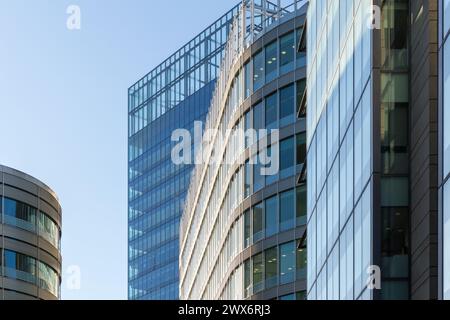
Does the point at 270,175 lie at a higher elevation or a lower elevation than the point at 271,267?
higher

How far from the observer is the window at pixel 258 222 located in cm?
6181

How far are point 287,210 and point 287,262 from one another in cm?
264

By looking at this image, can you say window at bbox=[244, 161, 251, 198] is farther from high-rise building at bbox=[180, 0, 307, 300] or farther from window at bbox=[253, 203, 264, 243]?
window at bbox=[253, 203, 264, 243]

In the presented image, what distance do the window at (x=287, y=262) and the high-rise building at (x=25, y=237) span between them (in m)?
28.4

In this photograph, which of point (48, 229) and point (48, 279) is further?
point (48, 279)

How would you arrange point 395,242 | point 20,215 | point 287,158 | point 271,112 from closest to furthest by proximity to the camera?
point 395,242 → point 287,158 → point 271,112 → point 20,215

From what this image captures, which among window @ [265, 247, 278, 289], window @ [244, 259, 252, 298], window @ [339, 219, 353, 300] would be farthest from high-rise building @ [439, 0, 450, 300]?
window @ [244, 259, 252, 298]

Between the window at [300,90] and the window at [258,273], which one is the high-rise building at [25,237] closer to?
the window at [258,273]

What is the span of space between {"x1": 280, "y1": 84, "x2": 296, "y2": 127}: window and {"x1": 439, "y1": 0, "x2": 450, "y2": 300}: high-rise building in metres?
36.3

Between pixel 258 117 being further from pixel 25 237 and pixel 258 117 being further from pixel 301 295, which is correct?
pixel 25 237

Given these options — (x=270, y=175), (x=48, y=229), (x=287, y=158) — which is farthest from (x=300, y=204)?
(x=48, y=229)

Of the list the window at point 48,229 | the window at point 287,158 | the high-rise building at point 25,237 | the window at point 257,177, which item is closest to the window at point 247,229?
the window at point 257,177

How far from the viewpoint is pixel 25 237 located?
84812 mm
